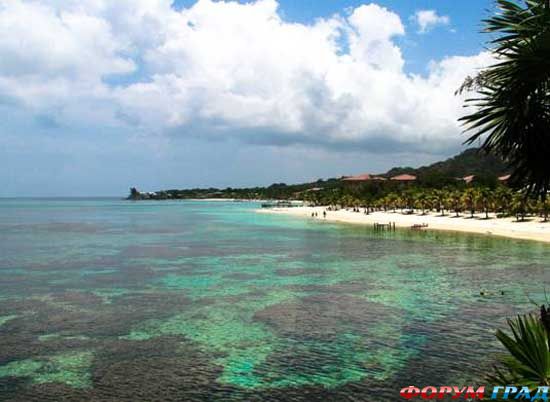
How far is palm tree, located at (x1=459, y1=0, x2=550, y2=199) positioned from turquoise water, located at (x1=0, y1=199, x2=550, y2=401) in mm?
6945

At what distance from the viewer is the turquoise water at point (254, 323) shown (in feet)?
43.9

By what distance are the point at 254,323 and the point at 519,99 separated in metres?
14.6

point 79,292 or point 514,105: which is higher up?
point 514,105

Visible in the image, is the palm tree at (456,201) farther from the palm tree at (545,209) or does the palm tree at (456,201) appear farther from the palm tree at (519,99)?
the palm tree at (519,99)

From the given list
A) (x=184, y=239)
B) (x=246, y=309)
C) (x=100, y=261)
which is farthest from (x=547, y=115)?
(x=184, y=239)

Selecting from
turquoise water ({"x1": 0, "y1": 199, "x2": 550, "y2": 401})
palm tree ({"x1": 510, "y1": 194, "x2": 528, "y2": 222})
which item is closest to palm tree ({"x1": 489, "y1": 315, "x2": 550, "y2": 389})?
turquoise water ({"x1": 0, "y1": 199, "x2": 550, "y2": 401})

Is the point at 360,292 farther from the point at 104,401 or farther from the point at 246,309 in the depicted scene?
the point at 104,401

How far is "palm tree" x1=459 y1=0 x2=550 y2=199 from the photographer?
749 cm

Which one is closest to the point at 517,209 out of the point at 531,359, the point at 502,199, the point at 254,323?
the point at 502,199

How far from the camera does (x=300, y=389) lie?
12.9 metres

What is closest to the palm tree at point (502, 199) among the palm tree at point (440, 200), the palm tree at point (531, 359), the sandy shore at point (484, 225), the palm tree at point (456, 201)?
the sandy shore at point (484, 225)

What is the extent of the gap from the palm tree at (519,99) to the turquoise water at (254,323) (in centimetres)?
695

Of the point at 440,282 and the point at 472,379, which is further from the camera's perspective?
the point at 440,282

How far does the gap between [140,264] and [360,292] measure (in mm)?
19592
